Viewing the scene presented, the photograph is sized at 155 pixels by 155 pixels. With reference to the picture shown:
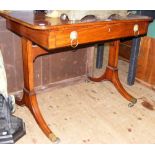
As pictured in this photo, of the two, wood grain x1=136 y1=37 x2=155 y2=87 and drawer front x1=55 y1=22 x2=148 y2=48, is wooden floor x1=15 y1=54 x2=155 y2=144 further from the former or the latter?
drawer front x1=55 y1=22 x2=148 y2=48

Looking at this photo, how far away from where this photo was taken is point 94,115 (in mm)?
1854

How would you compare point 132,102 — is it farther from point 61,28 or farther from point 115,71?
point 61,28

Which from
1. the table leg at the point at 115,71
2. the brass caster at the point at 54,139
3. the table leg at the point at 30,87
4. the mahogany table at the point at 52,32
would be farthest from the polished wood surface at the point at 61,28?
the brass caster at the point at 54,139

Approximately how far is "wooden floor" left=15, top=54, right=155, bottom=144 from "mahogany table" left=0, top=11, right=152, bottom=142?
11 cm

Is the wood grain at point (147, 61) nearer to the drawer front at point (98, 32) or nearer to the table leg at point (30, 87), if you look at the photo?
the drawer front at point (98, 32)

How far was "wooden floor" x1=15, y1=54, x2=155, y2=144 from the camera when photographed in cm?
161

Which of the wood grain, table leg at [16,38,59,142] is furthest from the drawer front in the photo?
the wood grain

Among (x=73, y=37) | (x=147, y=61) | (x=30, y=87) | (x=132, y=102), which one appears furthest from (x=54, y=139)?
(x=147, y=61)

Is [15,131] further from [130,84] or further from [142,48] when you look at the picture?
Result: [142,48]

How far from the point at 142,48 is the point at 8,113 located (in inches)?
54.8

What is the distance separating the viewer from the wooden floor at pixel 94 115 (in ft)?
5.28
